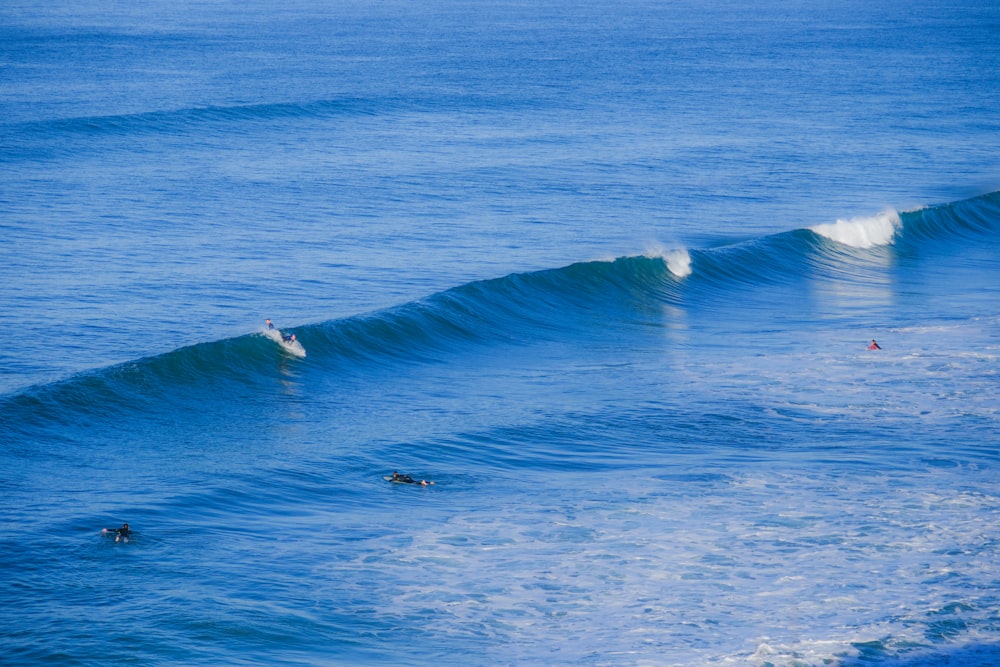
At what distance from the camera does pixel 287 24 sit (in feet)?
506

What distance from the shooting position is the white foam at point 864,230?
158 feet

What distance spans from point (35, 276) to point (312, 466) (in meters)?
17.2

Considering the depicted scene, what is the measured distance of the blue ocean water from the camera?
767 inches

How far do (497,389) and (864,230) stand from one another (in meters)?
23.5

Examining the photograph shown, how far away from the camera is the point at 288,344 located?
33.0 m

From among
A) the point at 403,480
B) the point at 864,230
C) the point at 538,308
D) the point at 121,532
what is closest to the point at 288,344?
the point at 538,308

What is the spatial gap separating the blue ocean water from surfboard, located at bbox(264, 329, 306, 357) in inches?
16.3

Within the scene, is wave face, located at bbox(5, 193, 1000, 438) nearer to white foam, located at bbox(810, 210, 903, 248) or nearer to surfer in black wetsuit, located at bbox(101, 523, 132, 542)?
white foam, located at bbox(810, 210, 903, 248)

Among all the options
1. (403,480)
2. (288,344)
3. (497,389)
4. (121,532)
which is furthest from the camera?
(288,344)

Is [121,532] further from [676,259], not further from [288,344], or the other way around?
[676,259]

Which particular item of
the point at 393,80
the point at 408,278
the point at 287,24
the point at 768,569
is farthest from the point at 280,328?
the point at 287,24

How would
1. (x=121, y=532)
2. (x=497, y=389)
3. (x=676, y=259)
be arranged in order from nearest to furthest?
1. (x=121, y=532)
2. (x=497, y=389)
3. (x=676, y=259)

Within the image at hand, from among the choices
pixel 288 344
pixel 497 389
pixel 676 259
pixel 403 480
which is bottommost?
pixel 403 480

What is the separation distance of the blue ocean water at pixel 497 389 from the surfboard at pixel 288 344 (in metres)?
0.41
